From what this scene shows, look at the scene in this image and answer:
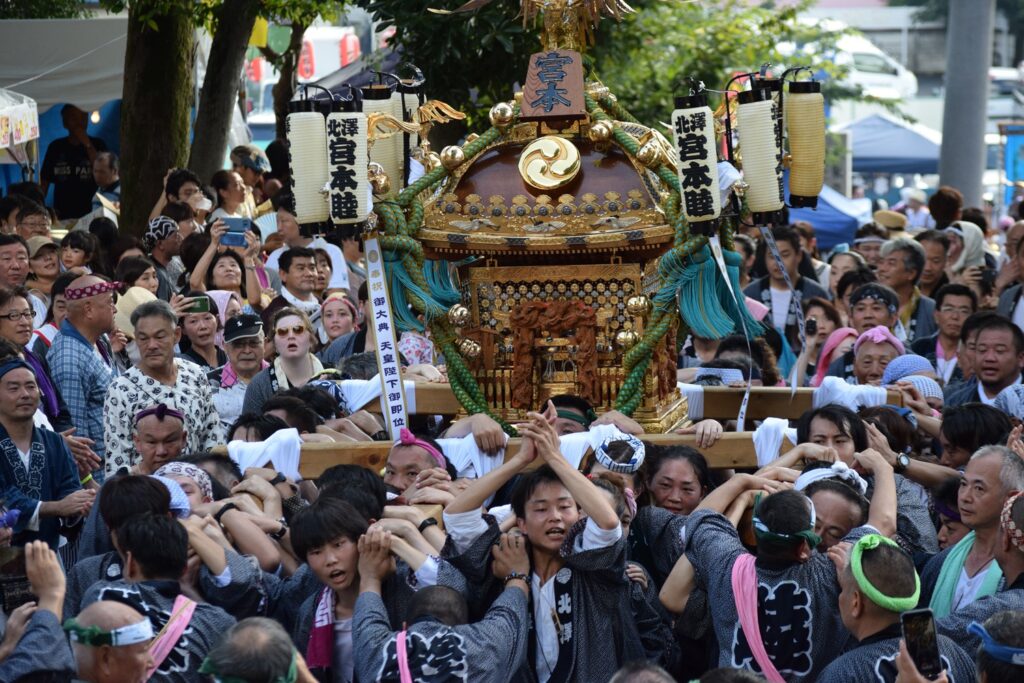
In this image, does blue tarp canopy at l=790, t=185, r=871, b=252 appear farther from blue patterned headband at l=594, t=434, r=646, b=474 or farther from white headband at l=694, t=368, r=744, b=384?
blue patterned headband at l=594, t=434, r=646, b=474

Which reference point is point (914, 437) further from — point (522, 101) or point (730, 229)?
point (522, 101)

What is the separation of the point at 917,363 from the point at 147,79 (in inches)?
261

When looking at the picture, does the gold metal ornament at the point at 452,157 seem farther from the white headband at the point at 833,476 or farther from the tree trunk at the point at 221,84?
the tree trunk at the point at 221,84

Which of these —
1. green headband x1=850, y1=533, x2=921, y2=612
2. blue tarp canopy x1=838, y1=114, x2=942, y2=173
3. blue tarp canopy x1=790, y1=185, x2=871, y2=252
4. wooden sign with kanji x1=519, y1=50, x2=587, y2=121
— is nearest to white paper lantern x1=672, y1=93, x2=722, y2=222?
wooden sign with kanji x1=519, y1=50, x2=587, y2=121

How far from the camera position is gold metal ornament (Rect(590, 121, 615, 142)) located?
6.56 metres

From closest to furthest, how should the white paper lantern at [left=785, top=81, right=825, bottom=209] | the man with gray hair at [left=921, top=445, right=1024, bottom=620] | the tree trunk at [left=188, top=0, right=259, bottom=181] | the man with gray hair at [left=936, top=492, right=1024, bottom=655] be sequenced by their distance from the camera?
the man with gray hair at [left=936, top=492, right=1024, bottom=655], the man with gray hair at [left=921, top=445, right=1024, bottom=620], the white paper lantern at [left=785, top=81, right=825, bottom=209], the tree trunk at [left=188, top=0, right=259, bottom=181]

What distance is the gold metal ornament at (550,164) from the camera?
6.57 m

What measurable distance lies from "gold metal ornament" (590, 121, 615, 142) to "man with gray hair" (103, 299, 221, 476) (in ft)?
6.59

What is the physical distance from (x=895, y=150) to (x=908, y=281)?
1292 cm

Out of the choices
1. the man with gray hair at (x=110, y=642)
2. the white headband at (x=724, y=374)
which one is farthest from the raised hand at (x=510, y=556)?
the white headband at (x=724, y=374)

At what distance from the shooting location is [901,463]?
560 cm

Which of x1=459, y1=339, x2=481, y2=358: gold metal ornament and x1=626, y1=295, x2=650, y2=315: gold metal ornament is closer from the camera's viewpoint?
x1=626, y1=295, x2=650, y2=315: gold metal ornament

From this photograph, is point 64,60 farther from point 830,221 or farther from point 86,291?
point 830,221

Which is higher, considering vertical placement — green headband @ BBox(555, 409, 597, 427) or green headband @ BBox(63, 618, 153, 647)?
green headband @ BBox(63, 618, 153, 647)
